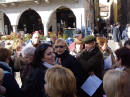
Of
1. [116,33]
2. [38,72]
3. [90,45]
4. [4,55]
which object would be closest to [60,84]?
[38,72]

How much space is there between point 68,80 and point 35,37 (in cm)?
331

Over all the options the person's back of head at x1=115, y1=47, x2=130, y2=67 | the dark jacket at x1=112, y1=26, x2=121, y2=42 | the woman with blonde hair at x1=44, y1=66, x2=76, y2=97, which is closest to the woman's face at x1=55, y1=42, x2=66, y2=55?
the person's back of head at x1=115, y1=47, x2=130, y2=67

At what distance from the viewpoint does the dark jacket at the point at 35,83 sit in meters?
2.82

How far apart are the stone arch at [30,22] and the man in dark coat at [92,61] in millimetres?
19316

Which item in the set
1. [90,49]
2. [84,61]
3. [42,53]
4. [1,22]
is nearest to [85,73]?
[84,61]

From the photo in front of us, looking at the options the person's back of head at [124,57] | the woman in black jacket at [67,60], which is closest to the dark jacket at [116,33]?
the woman in black jacket at [67,60]

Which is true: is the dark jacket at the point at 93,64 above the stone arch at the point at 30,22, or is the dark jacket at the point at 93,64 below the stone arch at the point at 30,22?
below

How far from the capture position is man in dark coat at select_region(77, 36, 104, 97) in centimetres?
365

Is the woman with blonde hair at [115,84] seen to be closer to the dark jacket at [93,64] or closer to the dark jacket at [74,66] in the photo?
the dark jacket at [74,66]

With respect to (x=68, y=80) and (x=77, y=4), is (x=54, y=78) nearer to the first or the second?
(x=68, y=80)

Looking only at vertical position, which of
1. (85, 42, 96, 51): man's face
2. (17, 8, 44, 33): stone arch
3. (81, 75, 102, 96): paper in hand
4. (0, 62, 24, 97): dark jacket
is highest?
(17, 8, 44, 33): stone arch

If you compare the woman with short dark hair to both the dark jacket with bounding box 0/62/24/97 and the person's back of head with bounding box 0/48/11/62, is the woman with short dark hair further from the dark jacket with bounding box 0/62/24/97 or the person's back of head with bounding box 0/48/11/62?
the person's back of head with bounding box 0/48/11/62

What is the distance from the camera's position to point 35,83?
283 cm

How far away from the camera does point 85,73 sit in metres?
3.69
